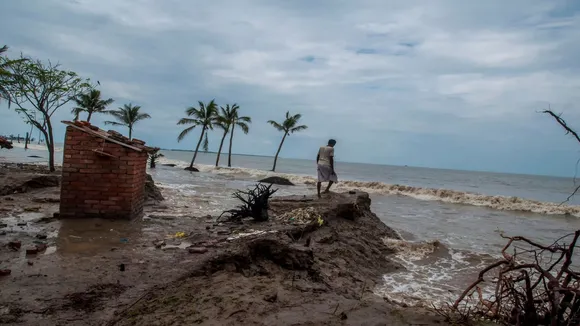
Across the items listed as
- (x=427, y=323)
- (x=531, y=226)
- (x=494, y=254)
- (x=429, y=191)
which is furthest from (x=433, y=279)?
(x=429, y=191)

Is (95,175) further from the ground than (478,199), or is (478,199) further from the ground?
(95,175)

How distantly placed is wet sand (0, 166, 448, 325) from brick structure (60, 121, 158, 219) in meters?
0.34

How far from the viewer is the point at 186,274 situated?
158 inches

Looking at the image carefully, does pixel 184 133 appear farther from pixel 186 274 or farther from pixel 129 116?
pixel 186 274

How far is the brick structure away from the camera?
6492 mm

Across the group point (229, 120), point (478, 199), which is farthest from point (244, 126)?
point (478, 199)

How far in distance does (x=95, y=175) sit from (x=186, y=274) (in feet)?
11.5

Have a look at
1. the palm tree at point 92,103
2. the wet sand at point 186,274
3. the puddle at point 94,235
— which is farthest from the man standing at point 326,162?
the palm tree at point 92,103

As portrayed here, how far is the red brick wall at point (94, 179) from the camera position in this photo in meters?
6.50

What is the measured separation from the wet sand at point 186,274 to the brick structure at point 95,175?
34 centimetres

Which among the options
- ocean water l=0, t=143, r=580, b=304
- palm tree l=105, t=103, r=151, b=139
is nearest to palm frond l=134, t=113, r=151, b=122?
palm tree l=105, t=103, r=151, b=139

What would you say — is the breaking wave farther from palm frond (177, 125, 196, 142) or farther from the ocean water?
palm frond (177, 125, 196, 142)

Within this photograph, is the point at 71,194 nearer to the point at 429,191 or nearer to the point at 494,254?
the point at 494,254

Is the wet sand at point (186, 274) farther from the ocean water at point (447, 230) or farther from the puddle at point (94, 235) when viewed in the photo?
the ocean water at point (447, 230)
